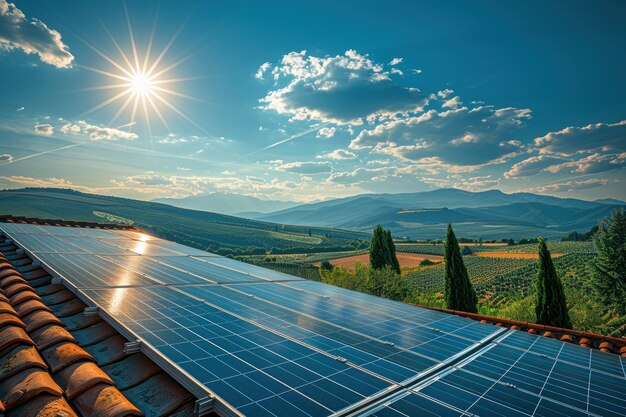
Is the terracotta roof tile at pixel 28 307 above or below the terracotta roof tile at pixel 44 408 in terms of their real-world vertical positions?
above

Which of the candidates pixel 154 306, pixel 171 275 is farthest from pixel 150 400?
pixel 171 275

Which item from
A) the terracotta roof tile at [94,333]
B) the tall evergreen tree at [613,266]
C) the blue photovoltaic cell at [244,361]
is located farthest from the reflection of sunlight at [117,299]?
the tall evergreen tree at [613,266]

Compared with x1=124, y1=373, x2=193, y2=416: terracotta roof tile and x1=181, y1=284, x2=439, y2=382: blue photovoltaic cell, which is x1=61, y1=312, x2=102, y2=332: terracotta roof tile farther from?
x1=124, y1=373, x2=193, y2=416: terracotta roof tile

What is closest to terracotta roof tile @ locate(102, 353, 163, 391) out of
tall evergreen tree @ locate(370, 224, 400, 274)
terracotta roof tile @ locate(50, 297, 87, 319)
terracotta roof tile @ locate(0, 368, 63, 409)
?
terracotta roof tile @ locate(0, 368, 63, 409)

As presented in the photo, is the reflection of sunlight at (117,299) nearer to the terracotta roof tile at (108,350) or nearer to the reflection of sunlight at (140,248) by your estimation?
the terracotta roof tile at (108,350)

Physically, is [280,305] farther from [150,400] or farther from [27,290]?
[27,290]

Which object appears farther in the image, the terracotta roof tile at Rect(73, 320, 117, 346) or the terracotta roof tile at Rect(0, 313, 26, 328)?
the terracotta roof tile at Rect(73, 320, 117, 346)
